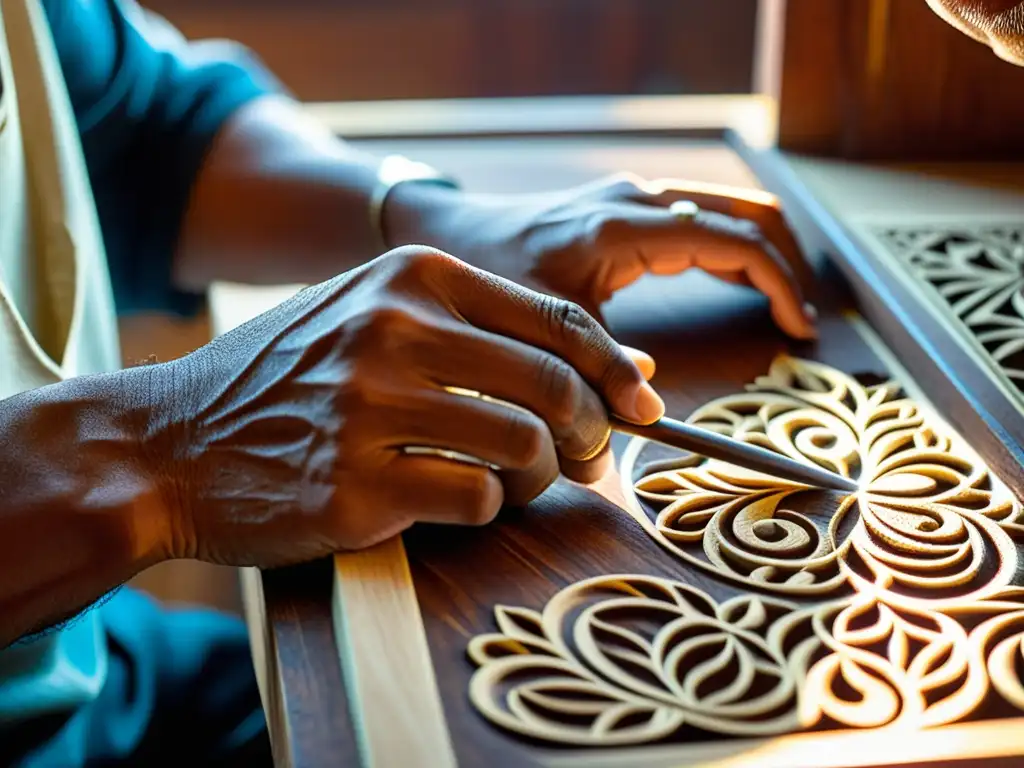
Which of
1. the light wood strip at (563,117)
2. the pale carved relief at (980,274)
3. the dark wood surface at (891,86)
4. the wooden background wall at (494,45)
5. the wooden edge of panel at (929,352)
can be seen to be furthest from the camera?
the wooden background wall at (494,45)

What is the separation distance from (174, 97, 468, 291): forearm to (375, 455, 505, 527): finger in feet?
1.44

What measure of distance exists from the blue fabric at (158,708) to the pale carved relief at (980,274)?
662mm

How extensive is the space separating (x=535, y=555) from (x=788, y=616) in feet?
0.49

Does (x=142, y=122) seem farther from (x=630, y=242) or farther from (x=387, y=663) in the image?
(x=387, y=663)

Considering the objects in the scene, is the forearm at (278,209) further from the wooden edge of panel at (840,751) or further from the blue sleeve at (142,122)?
the wooden edge of panel at (840,751)

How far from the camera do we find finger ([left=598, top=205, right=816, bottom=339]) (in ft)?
3.28

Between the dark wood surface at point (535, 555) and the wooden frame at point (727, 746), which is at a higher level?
the dark wood surface at point (535, 555)

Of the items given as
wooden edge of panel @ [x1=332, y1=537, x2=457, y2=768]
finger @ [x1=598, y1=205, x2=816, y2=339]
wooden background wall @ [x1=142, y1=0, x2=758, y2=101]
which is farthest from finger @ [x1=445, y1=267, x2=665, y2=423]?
wooden background wall @ [x1=142, y1=0, x2=758, y2=101]

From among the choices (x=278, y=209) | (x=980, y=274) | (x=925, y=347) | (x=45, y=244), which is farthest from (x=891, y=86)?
(x=45, y=244)

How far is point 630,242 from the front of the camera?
1.00 metres

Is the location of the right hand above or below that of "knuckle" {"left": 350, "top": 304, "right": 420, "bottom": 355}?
below

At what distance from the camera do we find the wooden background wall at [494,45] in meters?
2.54

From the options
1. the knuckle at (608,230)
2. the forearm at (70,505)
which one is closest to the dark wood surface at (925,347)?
the knuckle at (608,230)

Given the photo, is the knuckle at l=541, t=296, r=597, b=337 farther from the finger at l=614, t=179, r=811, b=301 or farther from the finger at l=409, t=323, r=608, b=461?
the finger at l=614, t=179, r=811, b=301
